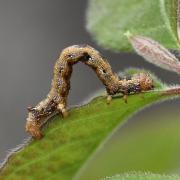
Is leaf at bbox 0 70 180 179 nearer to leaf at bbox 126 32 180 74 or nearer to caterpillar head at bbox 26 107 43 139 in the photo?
leaf at bbox 126 32 180 74

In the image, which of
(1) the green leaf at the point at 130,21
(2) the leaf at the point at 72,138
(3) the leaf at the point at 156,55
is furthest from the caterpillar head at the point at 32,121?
(3) the leaf at the point at 156,55

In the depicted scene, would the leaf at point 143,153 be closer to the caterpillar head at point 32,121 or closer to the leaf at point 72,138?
the caterpillar head at point 32,121

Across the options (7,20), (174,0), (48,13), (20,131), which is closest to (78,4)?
(48,13)

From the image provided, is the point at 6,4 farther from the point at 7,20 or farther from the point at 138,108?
the point at 138,108

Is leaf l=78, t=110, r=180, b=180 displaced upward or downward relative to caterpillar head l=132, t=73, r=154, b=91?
downward

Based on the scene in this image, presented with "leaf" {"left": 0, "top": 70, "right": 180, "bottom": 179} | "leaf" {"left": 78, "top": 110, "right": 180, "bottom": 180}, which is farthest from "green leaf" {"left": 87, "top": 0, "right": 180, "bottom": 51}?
"leaf" {"left": 78, "top": 110, "right": 180, "bottom": 180}

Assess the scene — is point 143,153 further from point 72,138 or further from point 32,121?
point 72,138
